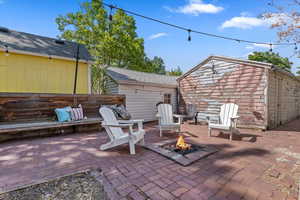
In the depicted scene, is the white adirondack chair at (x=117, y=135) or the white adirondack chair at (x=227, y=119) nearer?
the white adirondack chair at (x=117, y=135)

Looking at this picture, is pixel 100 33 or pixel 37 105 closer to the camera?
pixel 37 105

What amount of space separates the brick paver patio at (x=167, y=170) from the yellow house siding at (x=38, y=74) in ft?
10.2

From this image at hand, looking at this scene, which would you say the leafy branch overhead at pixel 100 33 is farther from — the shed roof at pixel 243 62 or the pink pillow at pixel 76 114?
the shed roof at pixel 243 62

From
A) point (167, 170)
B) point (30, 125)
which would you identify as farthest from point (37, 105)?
point (167, 170)

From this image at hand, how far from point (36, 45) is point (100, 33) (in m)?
5.25

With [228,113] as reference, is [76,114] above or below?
below

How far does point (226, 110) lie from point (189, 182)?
356 centimetres

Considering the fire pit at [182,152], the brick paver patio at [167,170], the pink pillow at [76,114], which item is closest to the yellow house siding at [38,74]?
the pink pillow at [76,114]

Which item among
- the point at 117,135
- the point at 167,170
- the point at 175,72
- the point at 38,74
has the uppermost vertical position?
the point at 175,72

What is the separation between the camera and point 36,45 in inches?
250

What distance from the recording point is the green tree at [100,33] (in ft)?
35.1

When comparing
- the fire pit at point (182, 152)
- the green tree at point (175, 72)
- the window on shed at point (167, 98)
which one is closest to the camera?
the fire pit at point (182, 152)

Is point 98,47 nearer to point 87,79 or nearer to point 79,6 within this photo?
point 79,6

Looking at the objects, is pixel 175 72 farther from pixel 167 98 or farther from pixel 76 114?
pixel 76 114
